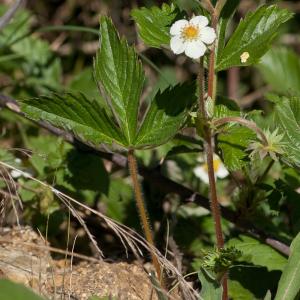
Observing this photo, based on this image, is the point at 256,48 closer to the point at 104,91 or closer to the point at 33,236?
the point at 104,91

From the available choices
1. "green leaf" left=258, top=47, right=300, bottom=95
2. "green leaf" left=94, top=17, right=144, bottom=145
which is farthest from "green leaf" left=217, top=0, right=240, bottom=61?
"green leaf" left=258, top=47, right=300, bottom=95

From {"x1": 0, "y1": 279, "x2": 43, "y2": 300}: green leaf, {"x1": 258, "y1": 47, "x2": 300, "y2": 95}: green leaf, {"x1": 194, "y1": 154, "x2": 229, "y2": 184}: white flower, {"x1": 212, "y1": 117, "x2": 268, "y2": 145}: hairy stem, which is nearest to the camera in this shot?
{"x1": 0, "y1": 279, "x2": 43, "y2": 300}: green leaf

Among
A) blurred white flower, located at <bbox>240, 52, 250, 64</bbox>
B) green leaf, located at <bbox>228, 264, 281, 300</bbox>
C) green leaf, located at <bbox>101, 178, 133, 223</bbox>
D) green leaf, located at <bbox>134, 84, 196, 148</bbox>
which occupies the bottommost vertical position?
green leaf, located at <bbox>228, 264, 281, 300</bbox>

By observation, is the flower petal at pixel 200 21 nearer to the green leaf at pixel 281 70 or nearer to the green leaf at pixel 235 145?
the green leaf at pixel 235 145

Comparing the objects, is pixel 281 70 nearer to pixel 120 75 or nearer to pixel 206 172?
pixel 206 172

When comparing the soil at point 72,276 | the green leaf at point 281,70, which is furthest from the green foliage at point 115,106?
the green leaf at point 281,70

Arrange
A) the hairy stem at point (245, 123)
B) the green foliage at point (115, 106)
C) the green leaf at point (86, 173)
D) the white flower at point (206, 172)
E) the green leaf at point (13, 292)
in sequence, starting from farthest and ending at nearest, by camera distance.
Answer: the white flower at point (206, 172) < the green leaf at point (86, 173) < the green foliage at point (115, 106) < the hairy stem at point (245, 123) < the green leaf at point (13, 292)

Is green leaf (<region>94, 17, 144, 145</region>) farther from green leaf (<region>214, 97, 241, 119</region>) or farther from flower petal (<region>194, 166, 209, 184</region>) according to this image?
flower petal (<region>194, 166, 209, 184</region>)
